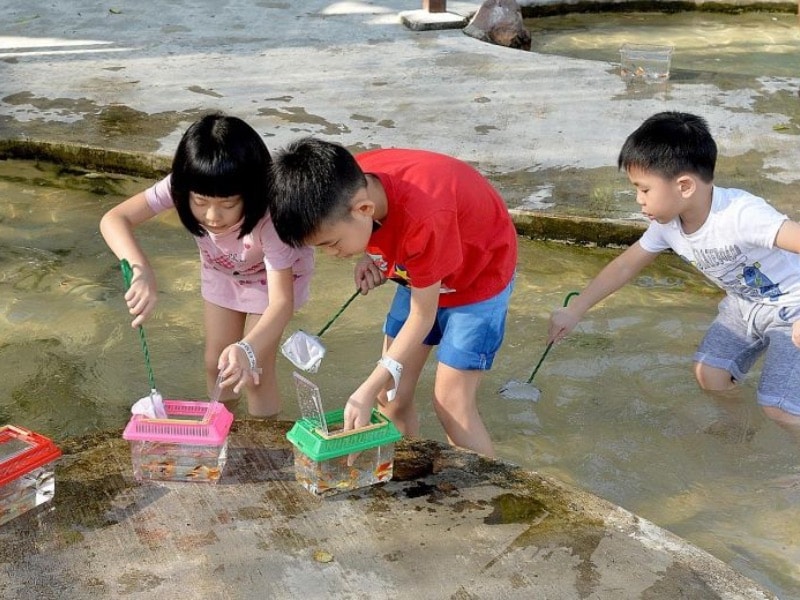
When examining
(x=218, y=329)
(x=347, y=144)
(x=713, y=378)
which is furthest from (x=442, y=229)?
(x=347, y=144)

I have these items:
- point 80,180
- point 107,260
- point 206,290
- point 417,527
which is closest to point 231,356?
point 417,527

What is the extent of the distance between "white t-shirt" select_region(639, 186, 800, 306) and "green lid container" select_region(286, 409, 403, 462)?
137 centimetres

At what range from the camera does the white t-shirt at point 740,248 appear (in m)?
3.42

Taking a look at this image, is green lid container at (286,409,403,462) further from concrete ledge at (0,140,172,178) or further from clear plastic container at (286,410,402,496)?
concrete ledge at (0,140,172,178)

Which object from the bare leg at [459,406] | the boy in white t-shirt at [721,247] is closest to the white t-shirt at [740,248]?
the boy in white t-shirt at [721,247]

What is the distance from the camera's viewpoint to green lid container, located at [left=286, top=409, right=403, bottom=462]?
257cm

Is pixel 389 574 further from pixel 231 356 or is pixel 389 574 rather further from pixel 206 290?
pixel 206 290

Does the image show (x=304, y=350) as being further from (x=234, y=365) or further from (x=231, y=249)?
(x=231, y=249)

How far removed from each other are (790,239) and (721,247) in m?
0.25

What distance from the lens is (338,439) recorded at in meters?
2.60

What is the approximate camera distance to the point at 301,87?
6711 mm

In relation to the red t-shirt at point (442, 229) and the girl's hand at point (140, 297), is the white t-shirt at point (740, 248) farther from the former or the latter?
the girl's hand at point (140, 297)

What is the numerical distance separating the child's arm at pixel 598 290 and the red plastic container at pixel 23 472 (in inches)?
64.4

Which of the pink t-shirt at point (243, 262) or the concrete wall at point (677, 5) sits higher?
the concrete wall at point (677, 5)
